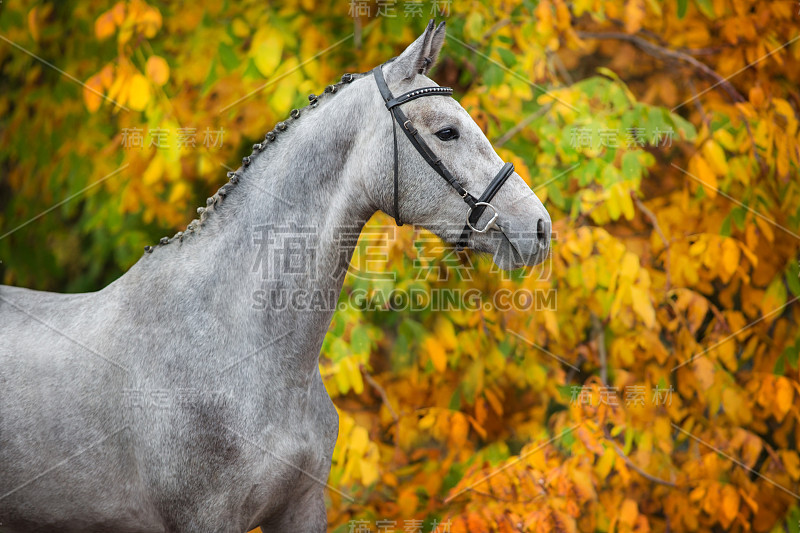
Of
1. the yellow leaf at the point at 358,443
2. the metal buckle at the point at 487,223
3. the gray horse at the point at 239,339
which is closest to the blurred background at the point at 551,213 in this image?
the yellow leaf at the point at 358,443

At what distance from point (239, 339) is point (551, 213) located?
2.54 m

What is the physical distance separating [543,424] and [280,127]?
11.0 ft

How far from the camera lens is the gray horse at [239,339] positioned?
82.4 inches

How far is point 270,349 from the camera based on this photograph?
2148 mm

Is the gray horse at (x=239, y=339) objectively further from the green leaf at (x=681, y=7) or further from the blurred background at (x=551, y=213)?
the green leaf at (x=681, y=7)

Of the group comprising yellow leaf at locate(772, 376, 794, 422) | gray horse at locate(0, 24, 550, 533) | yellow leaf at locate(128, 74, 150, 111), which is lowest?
yellow leaf at locate(772, 376, 794, 422)

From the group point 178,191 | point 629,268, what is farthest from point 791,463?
point 178,191

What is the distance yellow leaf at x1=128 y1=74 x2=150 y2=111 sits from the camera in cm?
348

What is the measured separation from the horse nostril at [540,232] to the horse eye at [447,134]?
39 cm

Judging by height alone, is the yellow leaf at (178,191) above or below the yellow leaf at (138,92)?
below

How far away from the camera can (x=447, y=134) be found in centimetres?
211

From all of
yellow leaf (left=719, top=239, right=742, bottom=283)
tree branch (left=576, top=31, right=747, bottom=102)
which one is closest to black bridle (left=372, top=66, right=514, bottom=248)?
yellow leaf (left=719, top=239, right=742, bottom=283)

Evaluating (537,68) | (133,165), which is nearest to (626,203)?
(537,68)

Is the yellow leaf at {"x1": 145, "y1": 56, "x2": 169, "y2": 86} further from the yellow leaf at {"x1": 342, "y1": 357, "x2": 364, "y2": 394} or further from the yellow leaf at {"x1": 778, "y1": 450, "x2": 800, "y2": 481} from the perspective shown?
the yellow leaf at {"x1": 778, "y1": 450, "x2": 800, "y2": 481}
